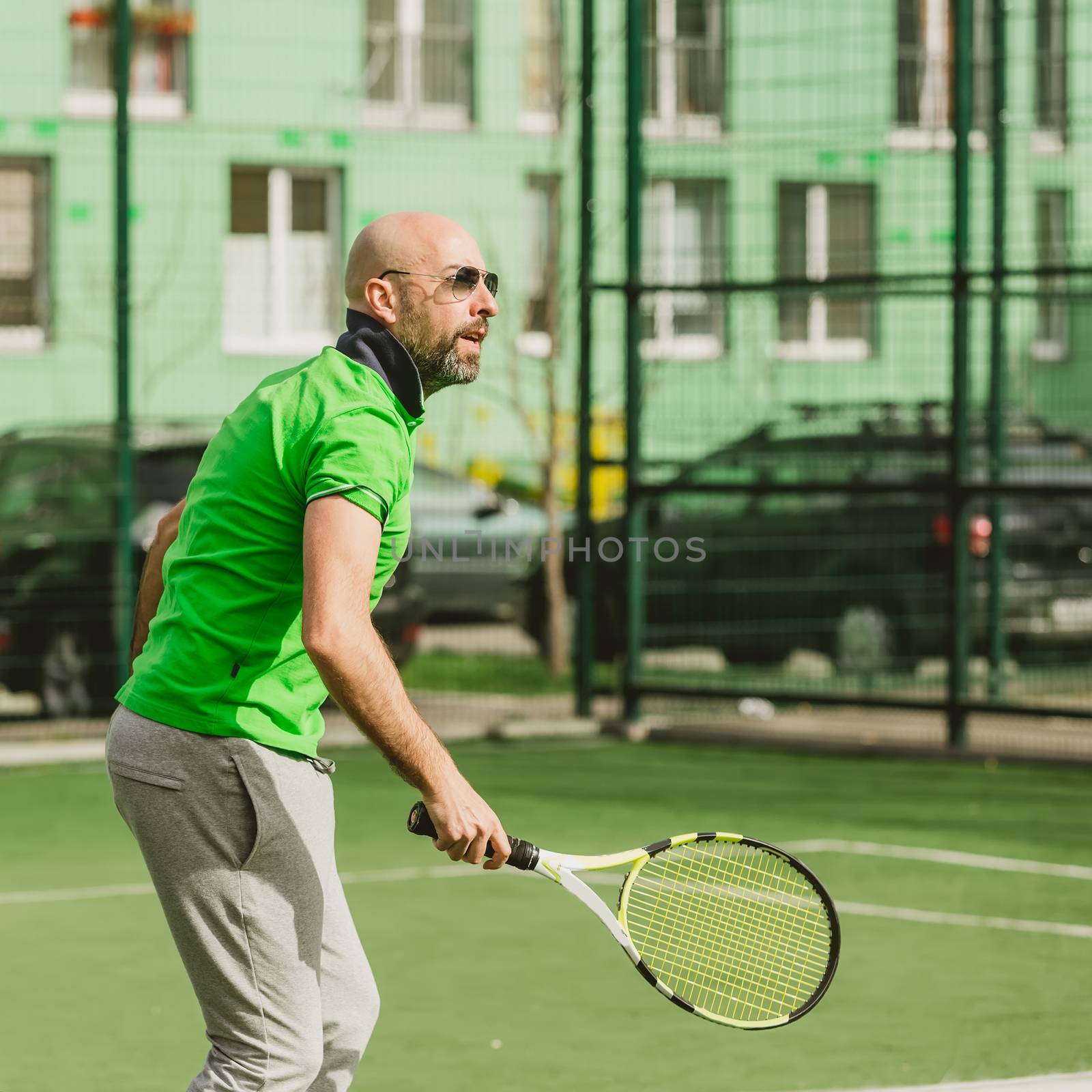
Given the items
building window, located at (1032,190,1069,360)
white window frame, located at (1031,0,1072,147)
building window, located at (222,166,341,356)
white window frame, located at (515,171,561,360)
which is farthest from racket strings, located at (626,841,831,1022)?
white window frame, located at (515,171,561,360)

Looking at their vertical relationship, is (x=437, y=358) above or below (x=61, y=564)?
above

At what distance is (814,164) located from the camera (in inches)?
715

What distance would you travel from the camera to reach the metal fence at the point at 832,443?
1199 cm

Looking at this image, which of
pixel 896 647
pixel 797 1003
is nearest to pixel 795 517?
pixel 896 647

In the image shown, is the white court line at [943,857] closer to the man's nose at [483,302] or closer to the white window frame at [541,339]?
the man's nose at [483,302]

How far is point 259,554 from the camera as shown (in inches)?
147

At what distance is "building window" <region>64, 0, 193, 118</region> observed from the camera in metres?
23.6

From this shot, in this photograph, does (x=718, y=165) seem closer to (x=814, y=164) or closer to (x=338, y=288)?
(x=814, y=164)

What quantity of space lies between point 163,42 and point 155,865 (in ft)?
69.8

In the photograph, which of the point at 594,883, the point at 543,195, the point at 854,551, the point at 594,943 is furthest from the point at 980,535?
the point at 543,195

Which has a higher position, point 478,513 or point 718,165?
point 718,165

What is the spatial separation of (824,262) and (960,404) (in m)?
3.62

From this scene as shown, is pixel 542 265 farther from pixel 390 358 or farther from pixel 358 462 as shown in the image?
pixel 358 462

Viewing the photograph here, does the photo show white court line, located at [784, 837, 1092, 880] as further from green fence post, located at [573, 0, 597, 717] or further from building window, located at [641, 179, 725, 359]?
building window, located at [641, 179, 725, 359]
